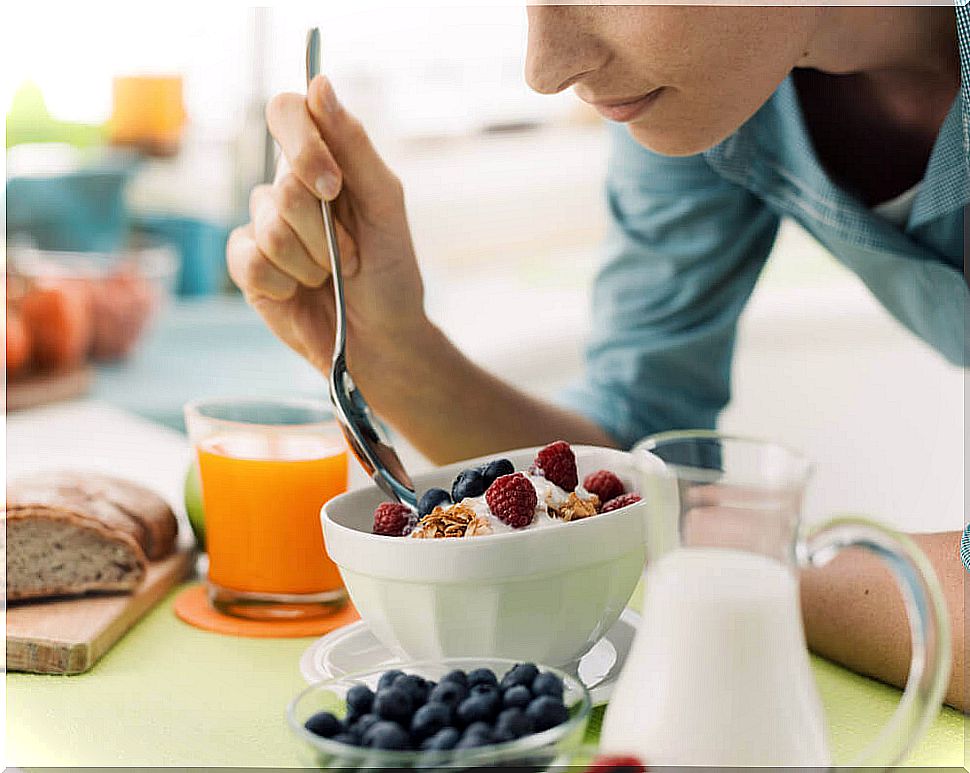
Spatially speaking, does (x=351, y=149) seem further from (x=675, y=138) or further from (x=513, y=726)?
(x=513, y=726)

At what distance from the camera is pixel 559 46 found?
32.2 inches

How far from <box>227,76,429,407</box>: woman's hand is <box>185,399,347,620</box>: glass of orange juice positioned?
0.17 meters

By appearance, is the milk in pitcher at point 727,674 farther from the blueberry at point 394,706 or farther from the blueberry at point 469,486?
the blueberry at point 469,486

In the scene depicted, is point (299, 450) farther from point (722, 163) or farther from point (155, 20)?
point (155, 20)

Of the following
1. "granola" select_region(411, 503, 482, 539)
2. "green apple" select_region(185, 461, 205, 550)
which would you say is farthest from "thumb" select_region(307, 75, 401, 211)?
"granola" select_region(411, 503, 482, 539)

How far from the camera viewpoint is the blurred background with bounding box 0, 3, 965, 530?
8.68 ft

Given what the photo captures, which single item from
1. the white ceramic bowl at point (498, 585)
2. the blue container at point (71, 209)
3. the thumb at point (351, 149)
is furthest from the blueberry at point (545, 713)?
the blue container at point (71, 209)

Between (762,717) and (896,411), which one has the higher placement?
(762,717)

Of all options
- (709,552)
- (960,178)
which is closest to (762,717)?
(709,552)

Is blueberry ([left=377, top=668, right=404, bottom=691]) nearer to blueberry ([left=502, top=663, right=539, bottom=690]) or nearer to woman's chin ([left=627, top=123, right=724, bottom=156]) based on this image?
blueberry ([left=502, top=663, right=539, bottom=690])

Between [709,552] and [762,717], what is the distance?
0.24ft

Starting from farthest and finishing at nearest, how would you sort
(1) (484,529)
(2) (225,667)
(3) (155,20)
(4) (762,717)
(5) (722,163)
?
1. (3) (155,20)
2. (5) (722,163)
3. (2) (225,667)
4. (1) (484,529)
5. (4) (762,717)

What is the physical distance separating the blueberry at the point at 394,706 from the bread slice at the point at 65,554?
1.29 ft

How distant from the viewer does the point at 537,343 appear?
2.75 m
